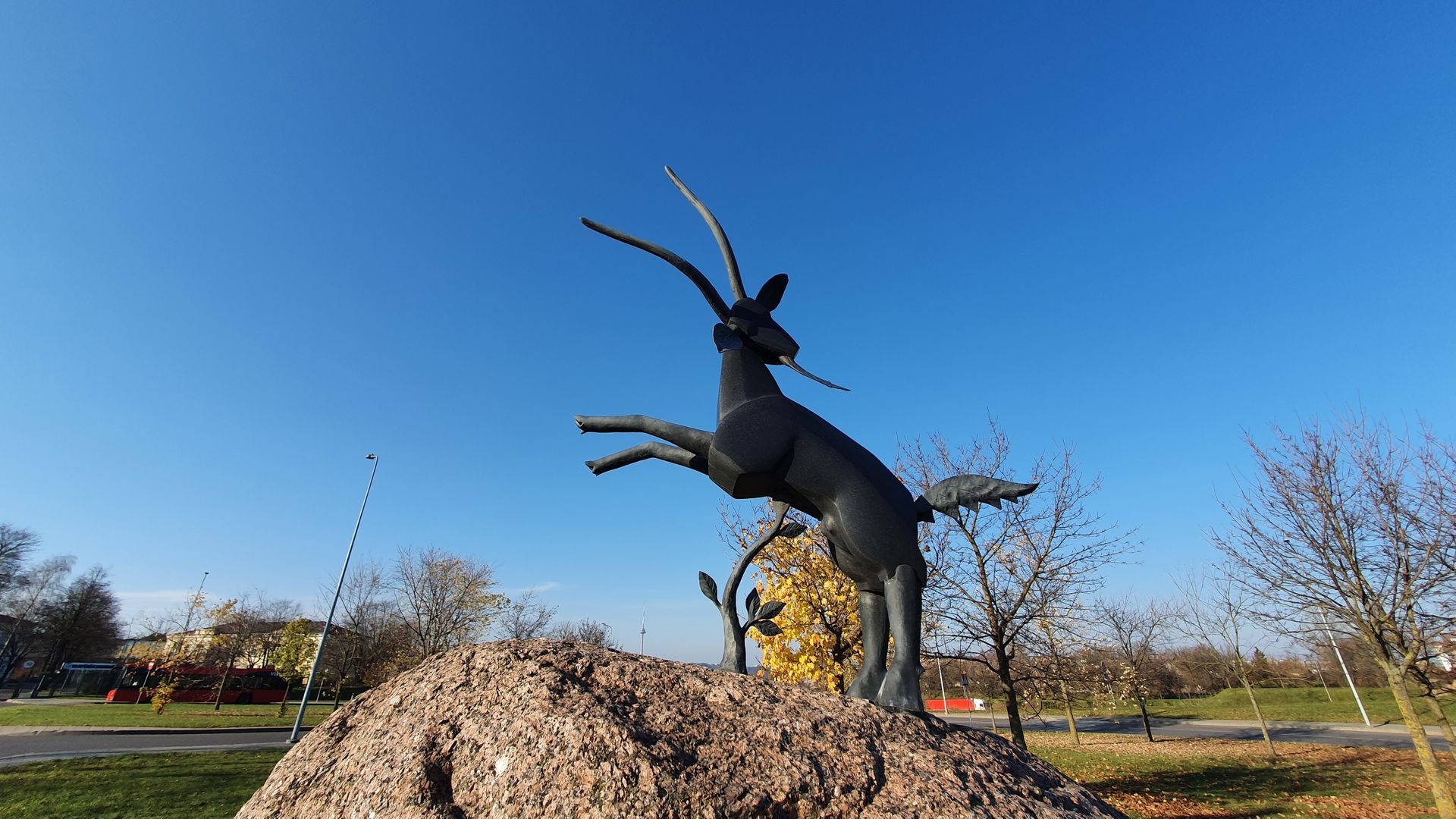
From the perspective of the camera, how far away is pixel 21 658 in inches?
1802

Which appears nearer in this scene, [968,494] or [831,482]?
[831,482]

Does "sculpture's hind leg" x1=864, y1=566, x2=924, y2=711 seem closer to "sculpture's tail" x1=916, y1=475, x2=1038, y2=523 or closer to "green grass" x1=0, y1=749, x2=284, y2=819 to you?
"sculpture's tail" x1=916, y1=475, x2=1038, y2=523

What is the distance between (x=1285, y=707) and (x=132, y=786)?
158ft

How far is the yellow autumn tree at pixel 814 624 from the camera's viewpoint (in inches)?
476

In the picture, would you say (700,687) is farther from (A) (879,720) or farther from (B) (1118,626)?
(B) (1118,626)

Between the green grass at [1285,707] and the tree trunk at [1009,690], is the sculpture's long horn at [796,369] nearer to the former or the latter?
the tree trunk at [1009,690]

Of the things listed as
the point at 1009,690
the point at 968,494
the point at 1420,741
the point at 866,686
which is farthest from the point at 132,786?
Result: the point at 1420,741

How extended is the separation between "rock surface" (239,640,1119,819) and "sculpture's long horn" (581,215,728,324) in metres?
2.73

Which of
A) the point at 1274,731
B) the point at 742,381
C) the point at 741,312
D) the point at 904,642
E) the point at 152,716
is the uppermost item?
the point at 741,312

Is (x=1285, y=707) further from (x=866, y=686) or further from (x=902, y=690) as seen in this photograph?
(x=902, y=690)

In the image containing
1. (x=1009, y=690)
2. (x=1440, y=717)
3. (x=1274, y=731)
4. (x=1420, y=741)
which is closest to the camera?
(x=1420, y=741)

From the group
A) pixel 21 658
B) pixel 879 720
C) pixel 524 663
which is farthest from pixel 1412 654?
pixel 21 658

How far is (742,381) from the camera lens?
15.2 feet

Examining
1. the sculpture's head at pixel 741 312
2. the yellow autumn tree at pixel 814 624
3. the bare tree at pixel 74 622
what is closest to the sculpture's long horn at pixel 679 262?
the sculpture's head at pixel 741 312
